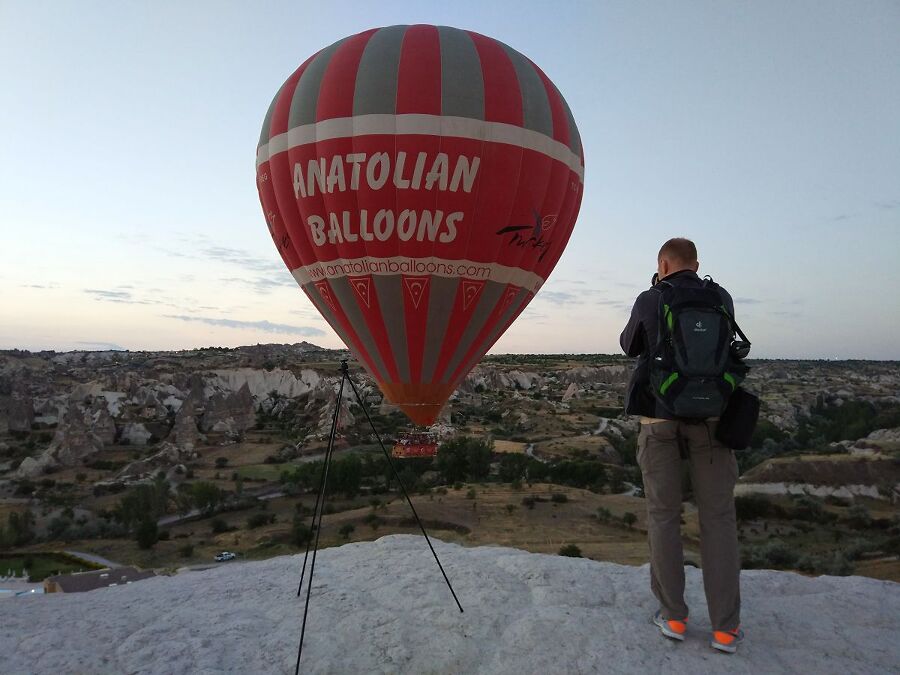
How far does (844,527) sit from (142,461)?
46.8 m

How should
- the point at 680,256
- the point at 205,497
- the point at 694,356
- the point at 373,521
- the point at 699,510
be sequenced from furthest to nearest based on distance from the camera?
the point at 205,497, the point at 373,521, the point at 680,256, the point at 699,510, the point at 694,356

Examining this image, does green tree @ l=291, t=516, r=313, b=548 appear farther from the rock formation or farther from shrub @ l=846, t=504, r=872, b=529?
the rock formation

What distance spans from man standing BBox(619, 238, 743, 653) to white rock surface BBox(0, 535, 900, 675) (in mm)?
248

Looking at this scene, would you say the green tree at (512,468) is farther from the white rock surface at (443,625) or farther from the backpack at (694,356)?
the backpack at (694,356)

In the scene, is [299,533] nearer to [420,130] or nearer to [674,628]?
[420,130]

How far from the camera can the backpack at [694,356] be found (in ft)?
11.0

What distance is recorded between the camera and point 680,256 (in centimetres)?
372

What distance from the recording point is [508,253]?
938cm

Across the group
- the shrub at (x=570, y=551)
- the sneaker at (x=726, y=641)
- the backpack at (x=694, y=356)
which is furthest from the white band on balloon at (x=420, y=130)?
the shrub at (x=570, y=551)

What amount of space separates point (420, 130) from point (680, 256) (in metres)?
5.84

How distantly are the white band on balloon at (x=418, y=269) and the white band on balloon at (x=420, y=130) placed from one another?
6.06 feet

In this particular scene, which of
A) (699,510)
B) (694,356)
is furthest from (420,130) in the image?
(699,510)

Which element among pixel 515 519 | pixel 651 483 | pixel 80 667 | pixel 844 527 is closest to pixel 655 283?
pixel 651 483

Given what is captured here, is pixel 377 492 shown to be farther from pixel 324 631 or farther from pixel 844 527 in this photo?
pixel 324 631
